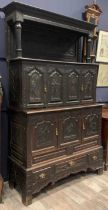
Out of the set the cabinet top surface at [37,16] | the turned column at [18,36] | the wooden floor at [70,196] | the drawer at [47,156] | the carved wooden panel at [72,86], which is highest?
the cabinet top surface at [37,16]

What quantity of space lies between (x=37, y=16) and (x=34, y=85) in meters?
0.73

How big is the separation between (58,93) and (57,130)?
42 centimetres

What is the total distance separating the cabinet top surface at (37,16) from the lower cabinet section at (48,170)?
152cm

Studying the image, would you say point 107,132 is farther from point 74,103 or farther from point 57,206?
point 57,206

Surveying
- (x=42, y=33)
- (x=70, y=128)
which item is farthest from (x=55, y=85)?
(x=42, y=33)

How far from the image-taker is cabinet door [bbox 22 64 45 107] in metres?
2.18

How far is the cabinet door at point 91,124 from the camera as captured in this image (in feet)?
8.96

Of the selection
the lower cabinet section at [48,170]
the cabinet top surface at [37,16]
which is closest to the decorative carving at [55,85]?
the cabinet top surface at [37,16]

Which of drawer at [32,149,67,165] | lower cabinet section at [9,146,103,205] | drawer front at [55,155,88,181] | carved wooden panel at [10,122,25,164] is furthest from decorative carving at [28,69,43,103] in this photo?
drawer front at [55,155,88,181]

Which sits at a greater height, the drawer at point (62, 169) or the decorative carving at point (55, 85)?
the decorative carving at point (55, 85)

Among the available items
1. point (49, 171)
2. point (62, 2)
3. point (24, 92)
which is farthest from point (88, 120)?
point (62, 2)

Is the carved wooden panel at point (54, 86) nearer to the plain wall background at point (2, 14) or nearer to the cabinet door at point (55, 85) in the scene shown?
the cabinet door at point (55, 85)

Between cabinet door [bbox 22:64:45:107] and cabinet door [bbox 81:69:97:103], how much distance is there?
2.01 feet

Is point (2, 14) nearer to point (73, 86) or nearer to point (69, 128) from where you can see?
point (73, 86)
